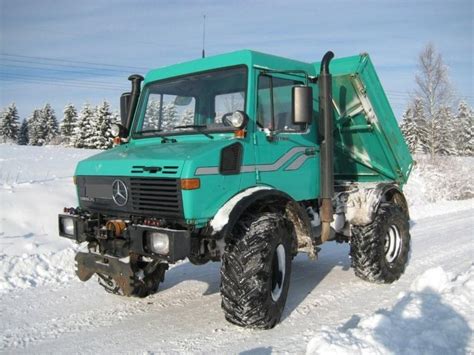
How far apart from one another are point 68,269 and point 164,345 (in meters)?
2.98

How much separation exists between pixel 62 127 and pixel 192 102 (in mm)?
67616

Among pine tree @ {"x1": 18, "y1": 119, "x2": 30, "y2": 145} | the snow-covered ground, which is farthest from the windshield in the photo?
pine tree @ {"x1": 18, "y1": 119, "x2": 30, "y2": 145}

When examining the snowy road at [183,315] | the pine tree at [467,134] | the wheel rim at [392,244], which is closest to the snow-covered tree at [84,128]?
the pine tree at [467,134]

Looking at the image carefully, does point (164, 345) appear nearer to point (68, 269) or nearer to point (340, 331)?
point (340, 331)

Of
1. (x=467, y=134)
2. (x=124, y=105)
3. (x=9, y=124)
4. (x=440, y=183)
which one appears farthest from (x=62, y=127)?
(x=124, y=105)

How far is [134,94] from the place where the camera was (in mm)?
5715

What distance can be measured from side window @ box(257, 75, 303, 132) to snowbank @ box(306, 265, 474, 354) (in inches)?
88.4

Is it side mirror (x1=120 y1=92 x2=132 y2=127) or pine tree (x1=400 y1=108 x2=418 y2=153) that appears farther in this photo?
pine tree (x1=400 y1=108 x2=418 y2=153)

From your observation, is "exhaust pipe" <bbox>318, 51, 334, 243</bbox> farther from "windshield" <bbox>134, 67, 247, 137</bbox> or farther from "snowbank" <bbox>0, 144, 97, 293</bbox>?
"snowbank" <bbox>0, 144, 97, 293</bbox>

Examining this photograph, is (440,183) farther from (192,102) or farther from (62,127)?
(62,127)

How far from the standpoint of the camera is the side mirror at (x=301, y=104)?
4.69 meters

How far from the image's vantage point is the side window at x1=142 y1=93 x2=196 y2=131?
5.20 m

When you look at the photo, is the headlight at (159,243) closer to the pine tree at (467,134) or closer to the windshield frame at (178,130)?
the windshield frame at (178,130)

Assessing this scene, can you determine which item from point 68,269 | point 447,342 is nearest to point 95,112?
point 68,269
